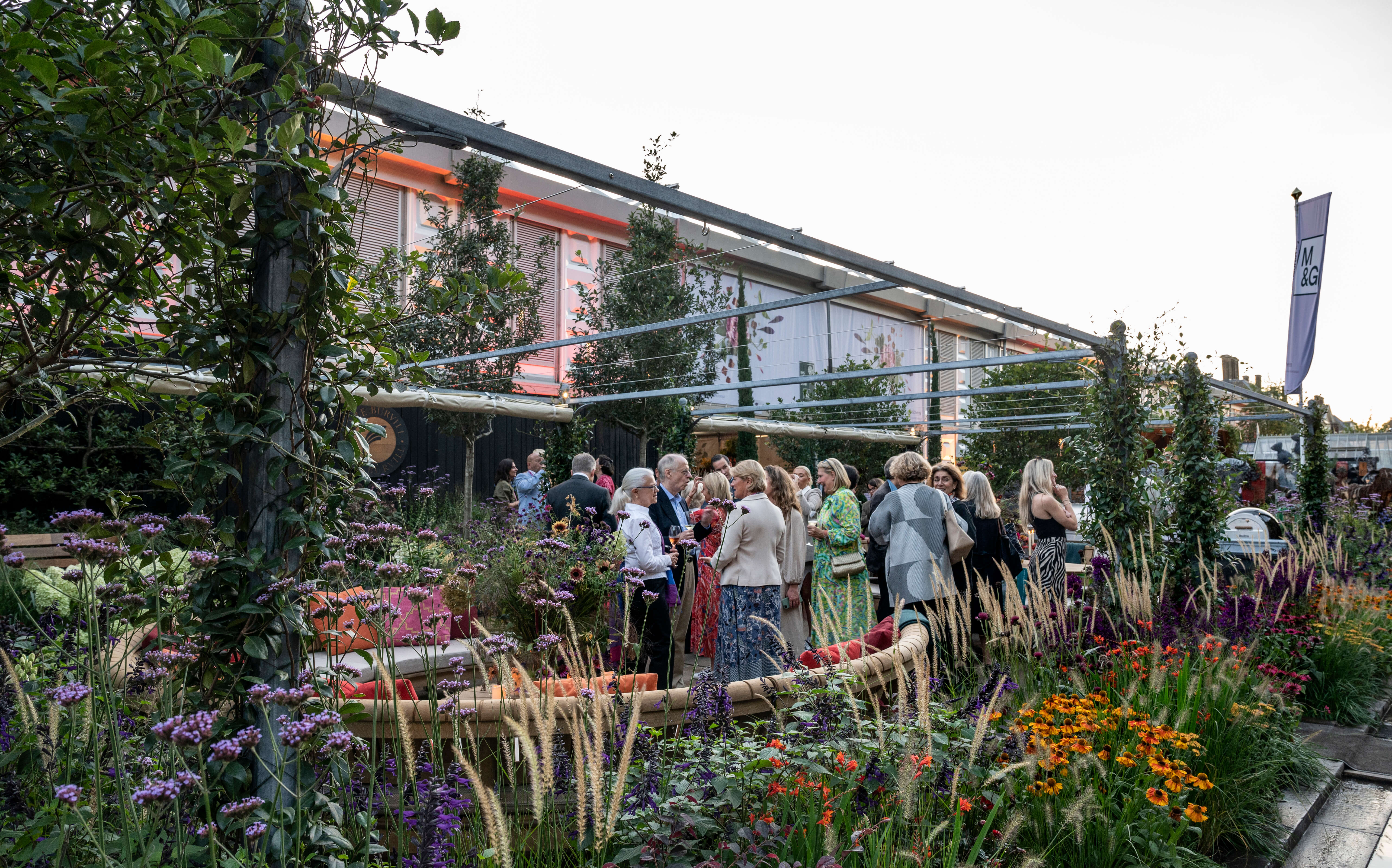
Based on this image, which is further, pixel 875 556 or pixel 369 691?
pixel 875 556

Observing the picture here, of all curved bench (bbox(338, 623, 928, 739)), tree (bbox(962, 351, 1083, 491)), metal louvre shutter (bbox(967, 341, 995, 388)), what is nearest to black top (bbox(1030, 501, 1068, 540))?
curved bench (bbox(338, 623, 928, 739))

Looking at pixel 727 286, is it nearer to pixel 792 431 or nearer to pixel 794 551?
pixel 792 431

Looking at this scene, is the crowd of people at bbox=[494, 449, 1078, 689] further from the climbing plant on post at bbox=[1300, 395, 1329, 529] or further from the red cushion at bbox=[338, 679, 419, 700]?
the climbing plant on post at bbox=[1300, 395, 1329, 529]

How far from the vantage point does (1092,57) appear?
245 inches

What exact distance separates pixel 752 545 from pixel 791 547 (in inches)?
21.4

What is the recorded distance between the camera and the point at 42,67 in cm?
120

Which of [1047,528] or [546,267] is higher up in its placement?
[546,267]

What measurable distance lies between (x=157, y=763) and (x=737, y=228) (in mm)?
3057

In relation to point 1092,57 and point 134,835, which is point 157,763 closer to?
point 134,835

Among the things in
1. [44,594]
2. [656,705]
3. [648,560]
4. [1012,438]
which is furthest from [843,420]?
[656,705]

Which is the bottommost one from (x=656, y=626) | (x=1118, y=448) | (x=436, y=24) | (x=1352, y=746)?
(x=1352, y=746)

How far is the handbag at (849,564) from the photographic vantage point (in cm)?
564

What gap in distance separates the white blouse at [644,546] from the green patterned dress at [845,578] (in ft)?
3.87

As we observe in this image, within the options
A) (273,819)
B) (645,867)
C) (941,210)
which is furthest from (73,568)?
(941,210)
